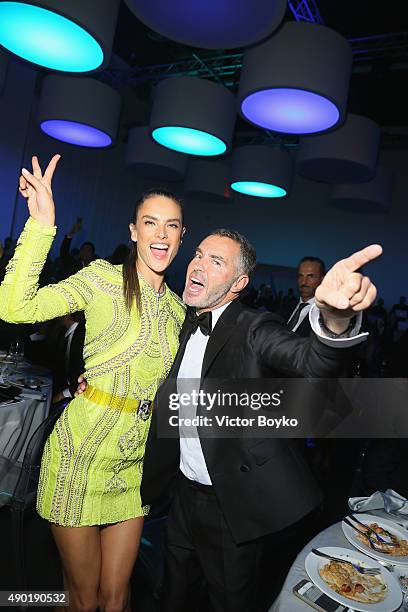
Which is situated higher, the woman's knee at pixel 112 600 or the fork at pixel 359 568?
the fork at pixel 359 568

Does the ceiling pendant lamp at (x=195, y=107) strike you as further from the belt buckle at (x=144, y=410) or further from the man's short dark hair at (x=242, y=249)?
the belt buckle at (x=144, y=410)

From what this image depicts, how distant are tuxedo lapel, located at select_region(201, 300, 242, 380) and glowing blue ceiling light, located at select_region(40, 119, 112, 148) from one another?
4.40 meters

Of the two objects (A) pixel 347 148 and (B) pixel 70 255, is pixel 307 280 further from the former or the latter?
(B) pixel 70 255

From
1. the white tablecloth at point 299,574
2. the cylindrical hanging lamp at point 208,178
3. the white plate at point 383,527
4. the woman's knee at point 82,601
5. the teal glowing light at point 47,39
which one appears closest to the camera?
the white tablecloth at point 299,574

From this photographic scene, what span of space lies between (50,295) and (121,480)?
30.3 inches

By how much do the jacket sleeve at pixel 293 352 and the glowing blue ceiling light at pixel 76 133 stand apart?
15.1ft

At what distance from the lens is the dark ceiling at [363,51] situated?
249 inches

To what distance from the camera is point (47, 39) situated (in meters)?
3.44

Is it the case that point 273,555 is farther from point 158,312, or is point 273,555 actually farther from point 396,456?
point 396,456

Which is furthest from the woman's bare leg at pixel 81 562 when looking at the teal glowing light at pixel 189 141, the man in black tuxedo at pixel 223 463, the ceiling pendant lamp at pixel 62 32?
the teal glowing light at pixel 189 141

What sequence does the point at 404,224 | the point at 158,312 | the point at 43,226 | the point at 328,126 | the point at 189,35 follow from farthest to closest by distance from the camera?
the point at 404,224 < the point at 328,126 < the point at 189,35 < the point at 158,312 < the point at 43,226

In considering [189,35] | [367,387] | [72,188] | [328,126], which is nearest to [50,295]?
[189,35]

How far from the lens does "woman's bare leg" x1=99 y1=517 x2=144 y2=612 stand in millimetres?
1757

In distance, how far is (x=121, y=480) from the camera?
1.78 m
